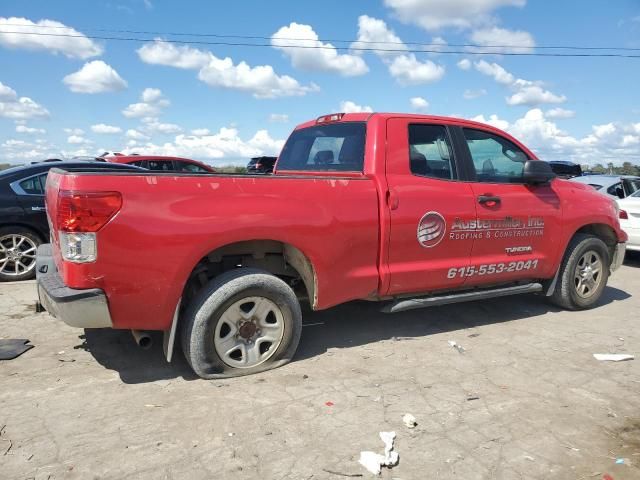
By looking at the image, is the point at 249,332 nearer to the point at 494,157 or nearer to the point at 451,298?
the point at 451,298

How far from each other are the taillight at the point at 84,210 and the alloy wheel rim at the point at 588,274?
4.78m

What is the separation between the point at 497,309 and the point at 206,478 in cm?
408

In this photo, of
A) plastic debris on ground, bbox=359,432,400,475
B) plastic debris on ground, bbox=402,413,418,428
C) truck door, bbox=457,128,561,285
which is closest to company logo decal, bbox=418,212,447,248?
truck door, bbox=457,128,561,285

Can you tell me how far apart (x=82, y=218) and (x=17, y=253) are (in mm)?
4323

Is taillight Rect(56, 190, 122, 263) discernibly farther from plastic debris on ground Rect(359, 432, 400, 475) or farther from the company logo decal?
the company logo decal

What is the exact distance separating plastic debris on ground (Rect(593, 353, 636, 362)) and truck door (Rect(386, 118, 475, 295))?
4.18 feet

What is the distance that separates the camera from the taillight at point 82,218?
301cm

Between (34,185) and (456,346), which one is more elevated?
(34,185)

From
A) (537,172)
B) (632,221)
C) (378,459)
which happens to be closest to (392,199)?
(537,172)

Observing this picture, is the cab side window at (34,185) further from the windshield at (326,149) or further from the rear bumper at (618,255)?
the rear bumper at (618,255)

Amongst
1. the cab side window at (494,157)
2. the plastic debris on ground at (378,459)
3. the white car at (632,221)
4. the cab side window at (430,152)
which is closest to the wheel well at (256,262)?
the cab side window at (430,152)

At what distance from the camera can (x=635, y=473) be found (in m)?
2.67

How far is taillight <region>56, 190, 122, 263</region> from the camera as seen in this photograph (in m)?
3.01

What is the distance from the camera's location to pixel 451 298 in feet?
14.9
